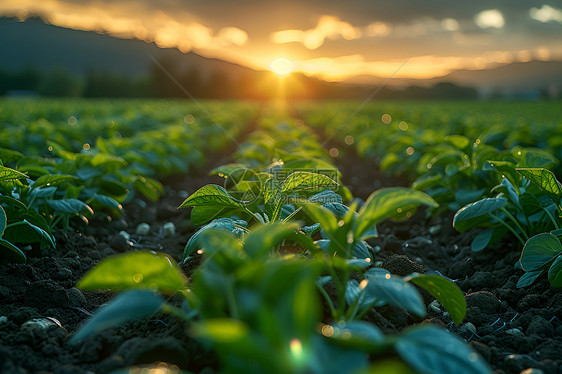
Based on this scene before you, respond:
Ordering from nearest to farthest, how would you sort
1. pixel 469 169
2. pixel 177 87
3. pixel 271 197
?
1. pixel 271 197
2. pixel 469 169
3. pixel 177 87

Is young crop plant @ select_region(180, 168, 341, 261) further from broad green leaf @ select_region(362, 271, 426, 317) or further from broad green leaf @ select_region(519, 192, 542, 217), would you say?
broad green leaf @ select_region(519, 192, 542, 217)

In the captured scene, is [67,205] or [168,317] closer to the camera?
[168,317]

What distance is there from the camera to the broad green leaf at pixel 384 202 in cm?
135

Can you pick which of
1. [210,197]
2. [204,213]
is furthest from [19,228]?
[210,197]

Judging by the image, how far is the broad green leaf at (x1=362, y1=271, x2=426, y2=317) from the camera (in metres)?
1.22

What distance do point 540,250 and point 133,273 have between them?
6.60ft

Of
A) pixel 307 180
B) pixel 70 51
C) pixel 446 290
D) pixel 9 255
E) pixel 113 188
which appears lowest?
pixel 9 255

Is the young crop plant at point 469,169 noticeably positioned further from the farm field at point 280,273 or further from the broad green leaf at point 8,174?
the broad green leaf at point 8,174

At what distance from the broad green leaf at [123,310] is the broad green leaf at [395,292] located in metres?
0.66

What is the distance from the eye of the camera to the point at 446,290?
5.20ft

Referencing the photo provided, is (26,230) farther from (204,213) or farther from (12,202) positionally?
(204,213)

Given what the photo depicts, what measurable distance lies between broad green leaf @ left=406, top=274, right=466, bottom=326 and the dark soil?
236 millimetres

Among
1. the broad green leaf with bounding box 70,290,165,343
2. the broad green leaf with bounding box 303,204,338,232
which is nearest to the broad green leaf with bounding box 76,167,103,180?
the broad green leaf with bounding box 70,290,165,343

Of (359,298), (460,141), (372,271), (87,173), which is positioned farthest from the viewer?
(460,141)
